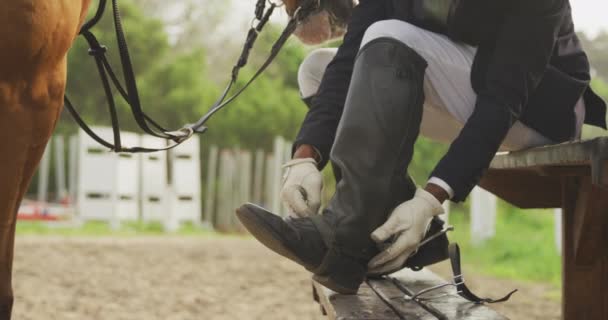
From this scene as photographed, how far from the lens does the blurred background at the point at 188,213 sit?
3.80m

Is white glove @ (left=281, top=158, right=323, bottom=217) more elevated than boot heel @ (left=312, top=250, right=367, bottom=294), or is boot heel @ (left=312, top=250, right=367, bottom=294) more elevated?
white glove @ (left=281, top=158, right=323, bottom=217)

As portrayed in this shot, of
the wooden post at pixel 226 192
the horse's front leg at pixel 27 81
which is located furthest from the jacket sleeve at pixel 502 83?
the wooden post at pixel 226 192

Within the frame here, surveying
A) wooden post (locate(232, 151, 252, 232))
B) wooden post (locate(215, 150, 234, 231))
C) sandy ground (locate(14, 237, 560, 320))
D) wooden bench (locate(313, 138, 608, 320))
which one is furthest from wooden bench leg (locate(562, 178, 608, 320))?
wooden post (locate(215, 150, 234, 231))

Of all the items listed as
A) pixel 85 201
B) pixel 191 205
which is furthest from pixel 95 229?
pixel 191 205

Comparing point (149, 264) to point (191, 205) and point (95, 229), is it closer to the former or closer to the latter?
point (95, 229)

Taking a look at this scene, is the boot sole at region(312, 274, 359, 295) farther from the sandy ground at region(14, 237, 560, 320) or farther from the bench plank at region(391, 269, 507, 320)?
the sandy ground at region(14, 237, 560, 320)

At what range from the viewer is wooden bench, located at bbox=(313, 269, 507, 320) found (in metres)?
1.42

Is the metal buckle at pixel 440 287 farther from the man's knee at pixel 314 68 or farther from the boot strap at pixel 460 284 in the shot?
the man's knee at pixel 314 68

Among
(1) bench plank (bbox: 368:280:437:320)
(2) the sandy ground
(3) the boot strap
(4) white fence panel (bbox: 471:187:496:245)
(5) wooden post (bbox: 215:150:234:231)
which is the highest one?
(3) the boot strap

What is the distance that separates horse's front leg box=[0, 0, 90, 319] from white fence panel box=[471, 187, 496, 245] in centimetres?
616

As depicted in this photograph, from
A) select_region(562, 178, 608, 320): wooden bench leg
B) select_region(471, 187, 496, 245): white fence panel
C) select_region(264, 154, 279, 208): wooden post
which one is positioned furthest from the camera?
select_region(264, 154, 279, 208): wooden post

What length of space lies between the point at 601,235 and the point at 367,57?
613 millimetres

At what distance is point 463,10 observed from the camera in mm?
1591

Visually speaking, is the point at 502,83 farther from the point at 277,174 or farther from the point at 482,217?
the point at 277,174
